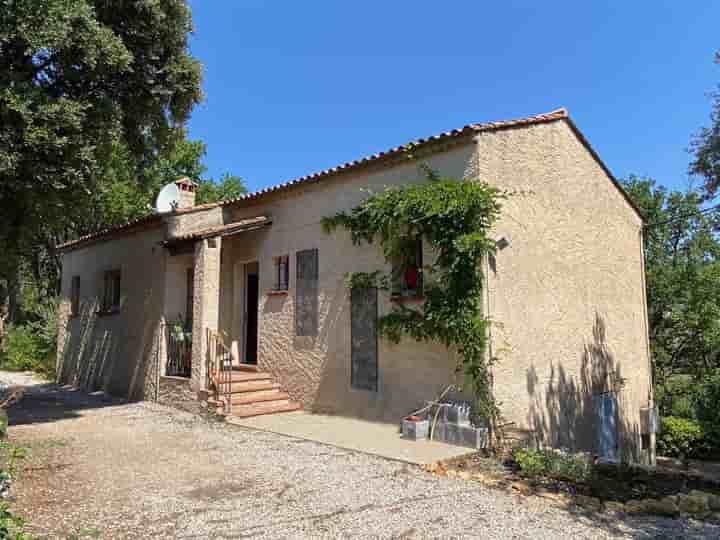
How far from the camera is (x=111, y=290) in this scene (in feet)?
49.3

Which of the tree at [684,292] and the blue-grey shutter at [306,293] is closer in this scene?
the blue-grey shutter at [306,293]

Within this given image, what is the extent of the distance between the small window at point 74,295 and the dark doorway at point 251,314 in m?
7.00

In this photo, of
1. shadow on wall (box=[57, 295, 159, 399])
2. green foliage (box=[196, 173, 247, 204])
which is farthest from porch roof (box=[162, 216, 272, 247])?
green foliage (box=[196, 173, 247, 204])

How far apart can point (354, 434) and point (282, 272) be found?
4.28 m

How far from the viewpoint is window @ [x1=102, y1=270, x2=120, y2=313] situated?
48.9 ft

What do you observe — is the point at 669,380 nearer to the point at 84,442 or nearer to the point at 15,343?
the point at 84,442

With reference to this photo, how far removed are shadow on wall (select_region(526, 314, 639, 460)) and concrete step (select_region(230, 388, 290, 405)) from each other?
16.1 feet

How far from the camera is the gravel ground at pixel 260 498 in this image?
473cm

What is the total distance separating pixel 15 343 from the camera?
20328 millimetres

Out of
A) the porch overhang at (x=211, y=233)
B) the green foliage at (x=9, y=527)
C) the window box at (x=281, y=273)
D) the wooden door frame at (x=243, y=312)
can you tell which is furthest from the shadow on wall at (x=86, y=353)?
the green foliage at (x=9, y=527)

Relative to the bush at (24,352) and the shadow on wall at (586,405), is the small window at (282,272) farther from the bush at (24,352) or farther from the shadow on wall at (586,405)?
the bush at (24,352)

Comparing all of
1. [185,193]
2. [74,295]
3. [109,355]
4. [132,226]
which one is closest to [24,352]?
[74,295]

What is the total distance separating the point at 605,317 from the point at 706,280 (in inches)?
273

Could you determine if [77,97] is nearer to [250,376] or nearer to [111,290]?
[250,376]
